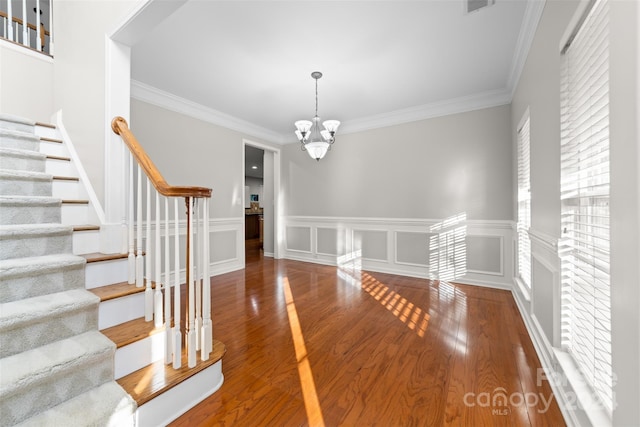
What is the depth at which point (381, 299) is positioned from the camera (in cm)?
317

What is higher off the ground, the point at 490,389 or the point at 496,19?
the point at 496,19

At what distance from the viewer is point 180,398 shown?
4.58 ft

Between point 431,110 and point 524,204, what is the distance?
1.94m

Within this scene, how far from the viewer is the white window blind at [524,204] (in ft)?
8.68

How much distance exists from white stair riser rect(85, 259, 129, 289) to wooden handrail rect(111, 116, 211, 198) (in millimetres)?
647

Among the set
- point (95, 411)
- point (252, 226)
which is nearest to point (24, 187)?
point (95, 411)

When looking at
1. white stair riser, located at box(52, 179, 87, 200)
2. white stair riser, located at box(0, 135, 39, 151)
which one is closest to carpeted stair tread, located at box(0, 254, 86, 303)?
white stair riser, located at box(52, 179, 87, 200)

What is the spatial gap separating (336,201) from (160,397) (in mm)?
3976

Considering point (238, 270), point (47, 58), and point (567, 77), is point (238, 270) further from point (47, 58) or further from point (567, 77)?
point (567, 77)

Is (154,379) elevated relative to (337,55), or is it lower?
lower

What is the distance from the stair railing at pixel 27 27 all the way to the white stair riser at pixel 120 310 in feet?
9.36

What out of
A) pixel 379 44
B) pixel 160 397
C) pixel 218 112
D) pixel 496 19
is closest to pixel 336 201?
pixel 218 112

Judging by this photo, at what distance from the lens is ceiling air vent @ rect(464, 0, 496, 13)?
1984 millimetres

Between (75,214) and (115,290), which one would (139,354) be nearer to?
(115,290)
